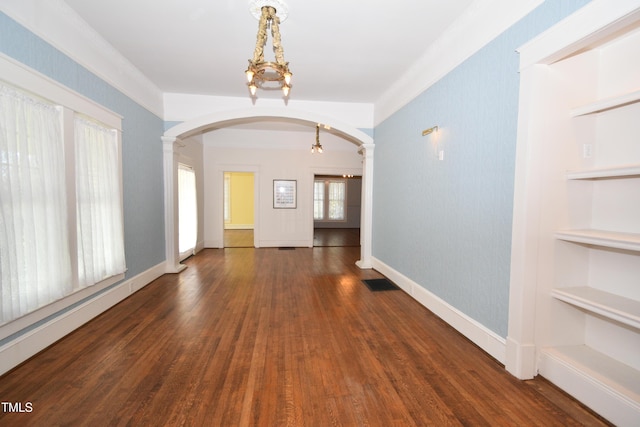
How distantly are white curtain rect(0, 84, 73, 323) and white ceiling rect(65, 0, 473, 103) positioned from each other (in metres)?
1.23

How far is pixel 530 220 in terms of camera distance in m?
1.91

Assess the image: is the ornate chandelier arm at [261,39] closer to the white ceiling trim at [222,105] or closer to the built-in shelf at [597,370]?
the white ceiling trim at [222,105]

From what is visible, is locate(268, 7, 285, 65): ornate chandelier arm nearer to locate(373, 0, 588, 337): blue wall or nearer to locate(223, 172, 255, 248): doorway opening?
locate(373, 0, 588, 337): blue wall

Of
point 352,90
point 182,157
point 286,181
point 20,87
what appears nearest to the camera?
point 20,87

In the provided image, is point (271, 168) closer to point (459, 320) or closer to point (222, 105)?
point (222, 105)

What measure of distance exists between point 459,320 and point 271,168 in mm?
5861

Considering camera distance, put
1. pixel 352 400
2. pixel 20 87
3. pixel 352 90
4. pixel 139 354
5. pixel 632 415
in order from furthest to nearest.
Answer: pixel 352 90, pixel 139 354, pixel 20 87, pixel 352 400, pixel 632 415

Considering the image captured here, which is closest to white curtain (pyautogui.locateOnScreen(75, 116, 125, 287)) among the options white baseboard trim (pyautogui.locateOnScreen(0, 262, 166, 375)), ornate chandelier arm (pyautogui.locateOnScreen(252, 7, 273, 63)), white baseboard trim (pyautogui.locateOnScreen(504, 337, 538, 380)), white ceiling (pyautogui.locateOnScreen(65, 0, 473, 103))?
white baseboard trim (pyautogui.locateOnScreen(0, 262, 166, 375))

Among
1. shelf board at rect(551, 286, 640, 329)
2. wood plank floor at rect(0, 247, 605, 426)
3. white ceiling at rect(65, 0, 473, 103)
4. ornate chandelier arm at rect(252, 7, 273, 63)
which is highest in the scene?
white ceiling at rect(65, 0, 473, 103)

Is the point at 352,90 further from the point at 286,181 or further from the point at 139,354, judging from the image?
the point at 139,354

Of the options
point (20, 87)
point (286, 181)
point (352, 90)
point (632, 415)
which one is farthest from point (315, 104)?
point (632, 415)

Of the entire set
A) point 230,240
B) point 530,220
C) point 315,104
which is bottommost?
point 230,240

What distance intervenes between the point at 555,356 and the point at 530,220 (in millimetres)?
961

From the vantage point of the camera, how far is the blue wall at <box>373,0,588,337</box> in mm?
2107
